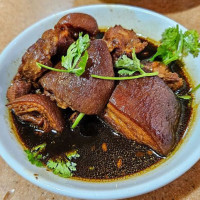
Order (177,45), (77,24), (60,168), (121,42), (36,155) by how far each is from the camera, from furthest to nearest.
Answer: (177,45)
(77,24)
(121,42)
(36,155)
(60,168)

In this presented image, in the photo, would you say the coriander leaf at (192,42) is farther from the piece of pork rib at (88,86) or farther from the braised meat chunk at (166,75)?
the piece of pork rib at (88,86)

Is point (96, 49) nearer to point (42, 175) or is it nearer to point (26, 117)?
point (26, 117)

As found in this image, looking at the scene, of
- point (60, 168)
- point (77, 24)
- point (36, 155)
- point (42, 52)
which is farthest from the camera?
point (77, 24)

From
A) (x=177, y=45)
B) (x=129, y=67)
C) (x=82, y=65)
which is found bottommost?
(x=177, y=45)

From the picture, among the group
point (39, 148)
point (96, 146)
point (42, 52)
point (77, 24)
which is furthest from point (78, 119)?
point (77, 24)

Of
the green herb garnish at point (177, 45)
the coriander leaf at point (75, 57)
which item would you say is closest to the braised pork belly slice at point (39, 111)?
the coriander leaf at point (75, 57)

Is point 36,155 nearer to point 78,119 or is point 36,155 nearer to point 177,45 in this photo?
point 78,119

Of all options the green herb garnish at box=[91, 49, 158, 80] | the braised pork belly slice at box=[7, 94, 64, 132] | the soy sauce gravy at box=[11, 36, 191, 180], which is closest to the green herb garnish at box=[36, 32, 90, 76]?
the green herb garnish at box=[91, 49, 158, 80]
